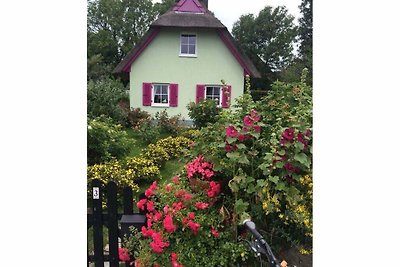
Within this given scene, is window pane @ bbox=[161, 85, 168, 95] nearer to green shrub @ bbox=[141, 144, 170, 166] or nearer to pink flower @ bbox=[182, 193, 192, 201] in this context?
green shrub @ bbox=[141, 144, 170, 166]

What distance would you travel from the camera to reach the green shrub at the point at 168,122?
2760 mm

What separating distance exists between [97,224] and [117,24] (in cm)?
99

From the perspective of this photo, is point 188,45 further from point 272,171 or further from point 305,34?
point 272,171

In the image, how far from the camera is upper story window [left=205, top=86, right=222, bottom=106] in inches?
85.0

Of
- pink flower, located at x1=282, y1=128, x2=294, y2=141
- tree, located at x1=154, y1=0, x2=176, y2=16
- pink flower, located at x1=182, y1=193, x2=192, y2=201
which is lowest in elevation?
pink flower, located at x1=182, y1=193, x2=192, y2=201

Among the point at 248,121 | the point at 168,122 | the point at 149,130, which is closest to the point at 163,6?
the point at 248,121

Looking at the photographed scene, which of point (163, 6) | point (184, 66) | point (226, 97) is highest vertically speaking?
point (163, 6)

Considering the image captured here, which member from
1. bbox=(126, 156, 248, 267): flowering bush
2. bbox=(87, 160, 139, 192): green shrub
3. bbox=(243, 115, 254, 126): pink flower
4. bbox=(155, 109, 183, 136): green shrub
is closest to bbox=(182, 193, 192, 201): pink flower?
bbox=(126, 156, 248, 267): flowering bush

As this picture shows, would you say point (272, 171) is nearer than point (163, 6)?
Yes

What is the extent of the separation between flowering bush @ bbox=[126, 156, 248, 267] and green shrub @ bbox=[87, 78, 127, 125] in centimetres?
215

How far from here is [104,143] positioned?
11.9ft
